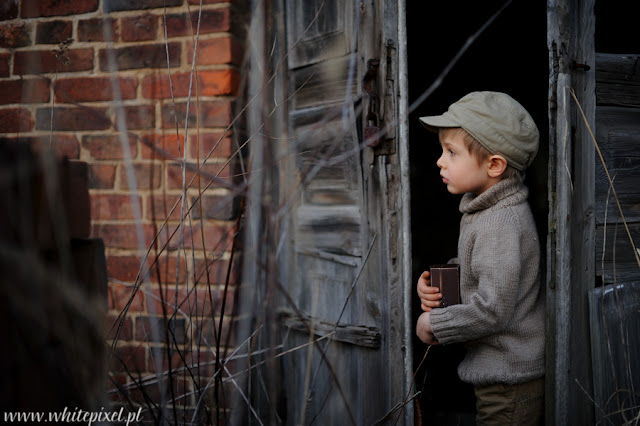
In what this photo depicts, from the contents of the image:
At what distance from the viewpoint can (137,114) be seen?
7.32 feet

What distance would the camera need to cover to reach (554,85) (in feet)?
5.64

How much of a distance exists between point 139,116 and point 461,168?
138 cm

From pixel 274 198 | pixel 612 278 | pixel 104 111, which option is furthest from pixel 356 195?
pixel 104 111

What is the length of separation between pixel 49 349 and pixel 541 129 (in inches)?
108

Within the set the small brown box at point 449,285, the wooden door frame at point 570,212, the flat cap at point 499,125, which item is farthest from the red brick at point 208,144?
the wooden door frame at point 570,212

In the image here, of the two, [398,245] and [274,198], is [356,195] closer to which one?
[398,245]

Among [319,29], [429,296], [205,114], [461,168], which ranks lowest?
[429,296]

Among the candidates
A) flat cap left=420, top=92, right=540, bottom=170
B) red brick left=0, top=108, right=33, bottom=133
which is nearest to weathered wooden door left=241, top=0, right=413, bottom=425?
flat cap left=420, top=92, right=540, bottom=170

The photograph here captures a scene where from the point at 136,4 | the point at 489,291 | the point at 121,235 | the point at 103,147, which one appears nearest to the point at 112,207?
the point at 121,235

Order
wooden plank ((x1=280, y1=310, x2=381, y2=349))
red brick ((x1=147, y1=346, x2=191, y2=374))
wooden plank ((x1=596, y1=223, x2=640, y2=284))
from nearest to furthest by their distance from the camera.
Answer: red brick ((x1=147, y1=346, x2=191, y2=374))
wooden plank ((x1=596, y1=223, x2=640, y2=284))
wooden plank ((x1=280, y1=310, x2=381, y2=349))

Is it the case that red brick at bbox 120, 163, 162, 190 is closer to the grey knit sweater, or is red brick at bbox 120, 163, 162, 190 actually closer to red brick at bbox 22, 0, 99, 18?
red brick at bbox 22, 0, 99, 18

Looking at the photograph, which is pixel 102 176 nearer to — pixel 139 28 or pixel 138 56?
pixel 138 56

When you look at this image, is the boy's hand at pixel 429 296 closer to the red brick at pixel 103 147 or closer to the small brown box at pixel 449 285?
the small brown box at pixel 449 285

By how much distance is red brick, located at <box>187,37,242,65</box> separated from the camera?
216cm
